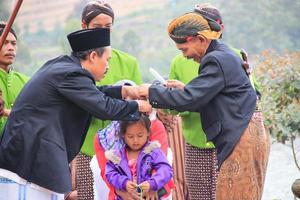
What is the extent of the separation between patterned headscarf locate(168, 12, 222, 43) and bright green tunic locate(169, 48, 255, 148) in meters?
1.03

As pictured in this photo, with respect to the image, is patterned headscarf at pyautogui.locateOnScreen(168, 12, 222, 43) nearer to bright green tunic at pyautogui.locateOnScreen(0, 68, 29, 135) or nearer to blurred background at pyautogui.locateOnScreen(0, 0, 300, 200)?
bright green tunic at pyautogui.locateOnScreen(0, 68, 29, 135)

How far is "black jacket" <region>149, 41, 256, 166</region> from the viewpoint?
632 centimetres

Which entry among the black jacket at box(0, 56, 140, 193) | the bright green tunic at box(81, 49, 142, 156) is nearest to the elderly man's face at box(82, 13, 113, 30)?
the bright green tunic at box(81, 49, 142, 156)

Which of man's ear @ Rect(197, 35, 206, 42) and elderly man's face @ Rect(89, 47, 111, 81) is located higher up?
man's ear @ Rect(197, 35, 206, 42)

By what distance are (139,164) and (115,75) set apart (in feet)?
2.84

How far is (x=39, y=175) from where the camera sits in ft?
19.9

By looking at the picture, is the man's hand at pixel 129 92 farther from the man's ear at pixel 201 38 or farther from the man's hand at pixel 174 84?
the man's ear at pixel 201 38

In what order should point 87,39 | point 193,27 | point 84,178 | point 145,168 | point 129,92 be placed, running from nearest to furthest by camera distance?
point 87,39, point 193,27, point 129,92, point 145,168, point 84,178

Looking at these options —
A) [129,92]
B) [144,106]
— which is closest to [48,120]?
[144,106]

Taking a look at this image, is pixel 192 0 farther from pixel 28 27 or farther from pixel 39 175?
pixel 39 175

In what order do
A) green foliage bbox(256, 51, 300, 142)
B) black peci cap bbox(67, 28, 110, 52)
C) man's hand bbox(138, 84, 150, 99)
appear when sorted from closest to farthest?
black peci cap bbox(67, 28, 110, 52), man's hand bbox(138, 84, 150, 99), green foliage bbox(256, 51, 300, 142)

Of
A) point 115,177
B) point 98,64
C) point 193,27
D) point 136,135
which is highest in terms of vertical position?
point 193,27

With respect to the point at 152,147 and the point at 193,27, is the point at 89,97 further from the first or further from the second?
the point at 152,147

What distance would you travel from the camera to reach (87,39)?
620 centimetres
